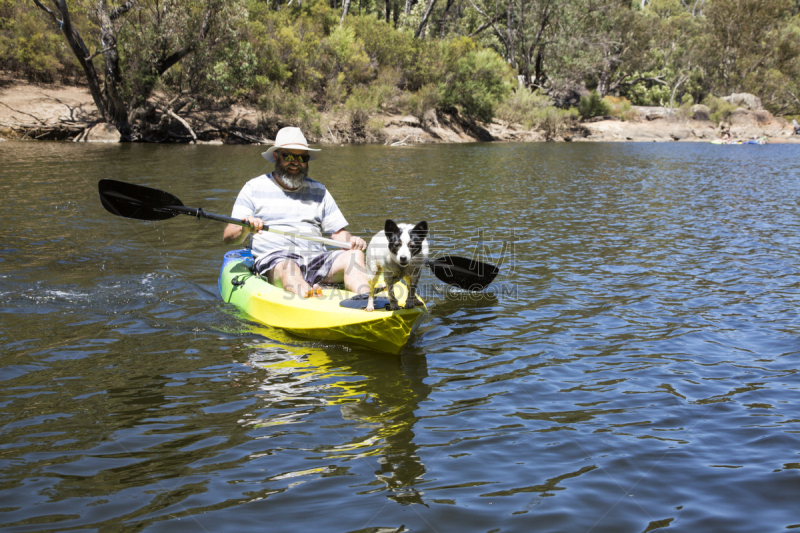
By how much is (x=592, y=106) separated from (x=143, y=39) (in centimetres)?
3829

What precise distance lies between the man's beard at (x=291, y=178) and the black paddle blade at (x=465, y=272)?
6.44ft

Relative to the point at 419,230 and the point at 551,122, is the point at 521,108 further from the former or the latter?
the point at 419,230

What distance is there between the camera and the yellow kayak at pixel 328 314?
5336 millimetres

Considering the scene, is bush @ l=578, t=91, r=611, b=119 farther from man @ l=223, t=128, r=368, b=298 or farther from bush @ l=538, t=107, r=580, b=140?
man @ l=223, t=128, r=368, b=298

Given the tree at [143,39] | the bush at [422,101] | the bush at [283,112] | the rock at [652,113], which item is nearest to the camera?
the tree at [143,39]

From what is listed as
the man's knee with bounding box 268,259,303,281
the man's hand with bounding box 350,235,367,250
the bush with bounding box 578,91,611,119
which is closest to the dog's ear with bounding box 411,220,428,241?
the man's hand with bounding box 350,235,367,250

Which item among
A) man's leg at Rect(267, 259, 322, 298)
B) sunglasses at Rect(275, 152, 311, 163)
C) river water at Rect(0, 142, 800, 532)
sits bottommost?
river water at Rect(0, 142, 800, 532)

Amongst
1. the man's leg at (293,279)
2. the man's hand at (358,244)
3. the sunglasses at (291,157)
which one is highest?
the sunglasses at (291,157)

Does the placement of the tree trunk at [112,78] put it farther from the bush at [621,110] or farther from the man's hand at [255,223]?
the bush at [621,110]

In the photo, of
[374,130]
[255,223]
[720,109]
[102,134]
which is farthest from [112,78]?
[720,109]

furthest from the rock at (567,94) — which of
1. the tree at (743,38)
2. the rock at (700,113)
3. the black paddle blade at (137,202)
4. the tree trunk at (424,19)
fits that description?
the black paddle blade at (137,202)

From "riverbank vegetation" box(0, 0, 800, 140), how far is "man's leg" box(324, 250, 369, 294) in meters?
22.4

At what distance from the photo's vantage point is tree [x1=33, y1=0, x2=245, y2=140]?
26016 mm

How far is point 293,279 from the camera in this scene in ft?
20.8
